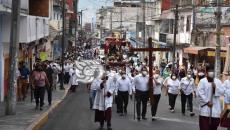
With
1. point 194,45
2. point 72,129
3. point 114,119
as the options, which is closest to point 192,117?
point 114,119

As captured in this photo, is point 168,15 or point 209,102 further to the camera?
point 168,15

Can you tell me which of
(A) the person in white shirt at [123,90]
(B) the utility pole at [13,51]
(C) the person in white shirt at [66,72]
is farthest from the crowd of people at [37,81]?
(A) the person in white shirt at [123,90]

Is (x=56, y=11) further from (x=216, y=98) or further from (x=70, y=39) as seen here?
(x=216, y=98)

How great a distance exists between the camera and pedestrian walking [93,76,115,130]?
17688mm

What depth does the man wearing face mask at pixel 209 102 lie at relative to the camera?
13.8 metres

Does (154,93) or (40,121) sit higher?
(154,93)

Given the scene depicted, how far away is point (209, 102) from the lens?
13781 mm

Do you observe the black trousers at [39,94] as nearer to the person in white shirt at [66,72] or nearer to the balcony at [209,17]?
the person in white shirt at [66,72]

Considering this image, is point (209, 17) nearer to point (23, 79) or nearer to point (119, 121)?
point (23, 79)

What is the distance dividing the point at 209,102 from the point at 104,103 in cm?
462

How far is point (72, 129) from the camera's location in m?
17.7

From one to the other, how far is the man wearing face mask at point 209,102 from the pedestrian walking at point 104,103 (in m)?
4.31

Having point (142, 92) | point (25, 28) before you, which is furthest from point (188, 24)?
point (142, 92)

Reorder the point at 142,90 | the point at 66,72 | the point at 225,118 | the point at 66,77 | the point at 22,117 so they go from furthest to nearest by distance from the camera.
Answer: the point at 66,77 < the point at 66,72 < the point at 142,90 < the point at 22,117 < the point at 225,118
